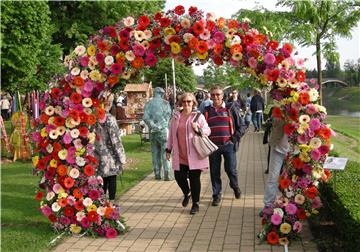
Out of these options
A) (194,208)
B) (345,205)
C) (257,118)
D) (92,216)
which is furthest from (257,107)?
(345,205)

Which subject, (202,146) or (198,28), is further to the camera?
(202,146)

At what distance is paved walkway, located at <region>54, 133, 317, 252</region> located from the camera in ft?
19.6

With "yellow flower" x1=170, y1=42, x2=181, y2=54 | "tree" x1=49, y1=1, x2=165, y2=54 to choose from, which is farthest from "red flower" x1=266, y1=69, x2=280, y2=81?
"tree" x1=49, y1=1, x2=165, y2=54

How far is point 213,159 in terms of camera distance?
805cm

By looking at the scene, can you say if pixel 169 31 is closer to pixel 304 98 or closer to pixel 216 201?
pixel 304 98

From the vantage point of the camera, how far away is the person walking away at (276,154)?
22.1 ft

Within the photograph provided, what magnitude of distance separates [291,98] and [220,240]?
203 centimetres

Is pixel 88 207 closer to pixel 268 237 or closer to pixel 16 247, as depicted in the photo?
pixel 16 247

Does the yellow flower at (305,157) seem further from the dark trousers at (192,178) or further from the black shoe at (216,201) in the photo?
the black shoe at (216,201)

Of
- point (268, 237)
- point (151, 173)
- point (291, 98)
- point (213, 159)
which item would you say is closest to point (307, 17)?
point (151, 173)

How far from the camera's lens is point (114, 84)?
6.82 m

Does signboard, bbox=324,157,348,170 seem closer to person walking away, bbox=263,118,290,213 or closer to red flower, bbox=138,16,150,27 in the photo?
person walking away, bbox=263,118,290,213

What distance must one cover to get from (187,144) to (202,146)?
0.24 meters

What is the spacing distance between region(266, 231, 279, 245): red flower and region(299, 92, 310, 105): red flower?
1679 mm
